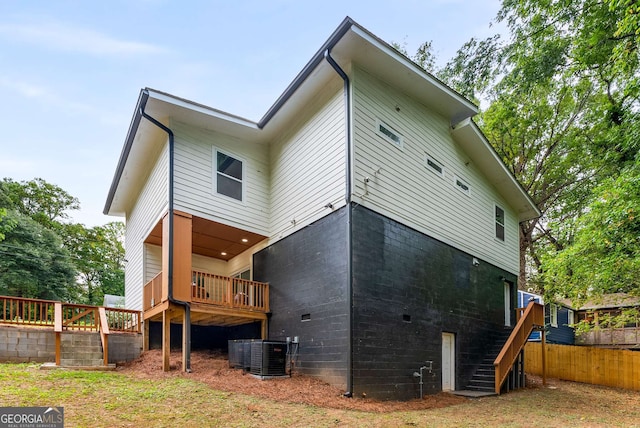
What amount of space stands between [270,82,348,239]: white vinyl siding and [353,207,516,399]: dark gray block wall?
3.79ft

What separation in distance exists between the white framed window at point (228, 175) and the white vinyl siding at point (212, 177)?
0.09m

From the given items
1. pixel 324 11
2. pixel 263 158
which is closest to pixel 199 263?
pixel 263 158

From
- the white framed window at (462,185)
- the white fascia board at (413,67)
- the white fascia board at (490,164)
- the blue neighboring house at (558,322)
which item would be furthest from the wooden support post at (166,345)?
the blue neighboring house at (558,322)

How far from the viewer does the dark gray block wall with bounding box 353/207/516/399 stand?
25.2ft

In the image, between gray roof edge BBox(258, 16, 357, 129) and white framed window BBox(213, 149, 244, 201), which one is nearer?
gray roof edge BBox(258, 16, 357, 129)

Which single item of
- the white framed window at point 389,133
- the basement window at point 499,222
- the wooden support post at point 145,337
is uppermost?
the white framed window at point 389,133

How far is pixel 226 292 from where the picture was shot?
970 centimetres

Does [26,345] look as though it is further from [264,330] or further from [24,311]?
[264,330]

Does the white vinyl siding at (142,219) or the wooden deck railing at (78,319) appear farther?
the white vinyl siding at (142,219)

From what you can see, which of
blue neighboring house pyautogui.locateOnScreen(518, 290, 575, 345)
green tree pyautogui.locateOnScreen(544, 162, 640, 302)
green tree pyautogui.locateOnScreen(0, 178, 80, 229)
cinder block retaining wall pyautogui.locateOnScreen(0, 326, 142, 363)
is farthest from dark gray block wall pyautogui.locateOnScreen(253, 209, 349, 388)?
green tree pyautogui.locateOnScreen(0, 178, 80, 229)

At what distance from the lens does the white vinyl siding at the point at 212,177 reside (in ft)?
30.9

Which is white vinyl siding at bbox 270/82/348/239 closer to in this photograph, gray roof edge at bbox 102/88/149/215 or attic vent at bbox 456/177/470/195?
gray roof edge at bbox 102/88/149/215

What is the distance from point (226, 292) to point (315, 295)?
259 cm

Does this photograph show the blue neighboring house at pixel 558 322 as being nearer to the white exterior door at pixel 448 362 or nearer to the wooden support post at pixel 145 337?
the white exterior door at pixel 448 362
